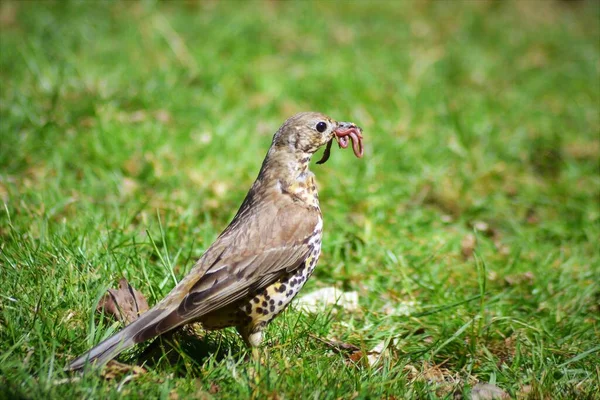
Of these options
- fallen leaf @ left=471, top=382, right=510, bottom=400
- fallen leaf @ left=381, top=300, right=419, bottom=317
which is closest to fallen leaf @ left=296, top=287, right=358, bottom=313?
fallen leaf @ left=381, top=300, right=419, bottom=317

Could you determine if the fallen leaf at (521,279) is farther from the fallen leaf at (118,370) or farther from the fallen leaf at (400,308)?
the fallen leaf at (118,370)

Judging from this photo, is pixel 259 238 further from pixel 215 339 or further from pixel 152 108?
pixel 152 108

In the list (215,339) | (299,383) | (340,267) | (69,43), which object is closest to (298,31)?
(69,43)

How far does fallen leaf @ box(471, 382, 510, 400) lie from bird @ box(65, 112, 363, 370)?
1.10m

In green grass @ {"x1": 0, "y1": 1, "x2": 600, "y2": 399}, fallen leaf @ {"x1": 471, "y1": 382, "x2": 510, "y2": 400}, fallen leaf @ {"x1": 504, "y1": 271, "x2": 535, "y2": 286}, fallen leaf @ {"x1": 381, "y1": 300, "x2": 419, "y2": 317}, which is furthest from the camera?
fallen leaf @ {"x1": 504, "y1": 271, "x2": 535, "y2": 286}

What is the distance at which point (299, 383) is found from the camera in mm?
3553

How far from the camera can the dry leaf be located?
399 centimetres

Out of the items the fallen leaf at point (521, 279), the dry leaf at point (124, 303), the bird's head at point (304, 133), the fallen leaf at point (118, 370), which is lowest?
the fallen leaf at point (521, 279)

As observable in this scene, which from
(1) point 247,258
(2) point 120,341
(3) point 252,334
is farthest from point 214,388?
(1) point 247,258

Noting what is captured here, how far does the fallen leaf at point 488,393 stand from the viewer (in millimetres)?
3771

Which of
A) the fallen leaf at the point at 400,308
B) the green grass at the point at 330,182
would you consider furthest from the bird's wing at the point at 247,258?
the fallen leaf at the point at 400,308

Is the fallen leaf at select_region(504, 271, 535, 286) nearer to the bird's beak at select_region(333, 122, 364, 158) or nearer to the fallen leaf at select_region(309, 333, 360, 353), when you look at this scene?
the fallen leaf at select_region(309, 333, 360, 353)

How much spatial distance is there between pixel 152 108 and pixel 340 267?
293 centimetres

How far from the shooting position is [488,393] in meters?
3.82
